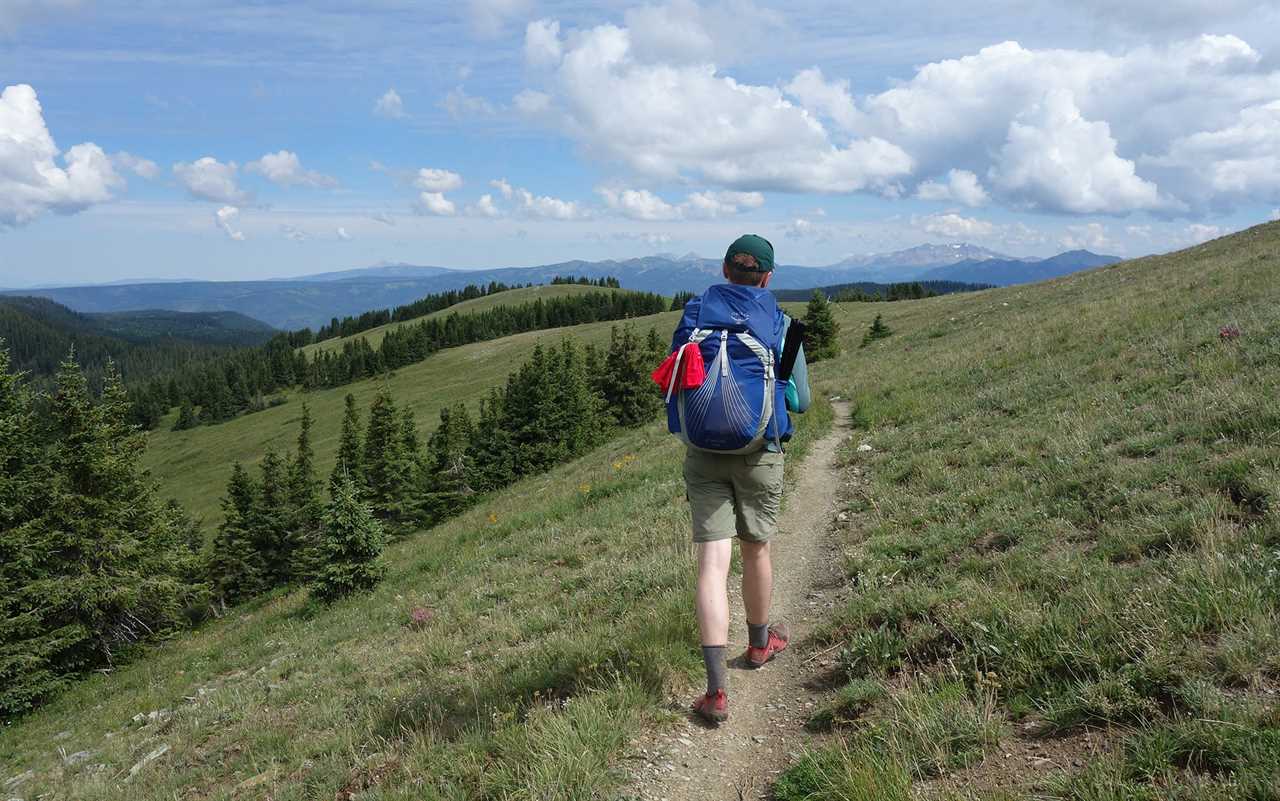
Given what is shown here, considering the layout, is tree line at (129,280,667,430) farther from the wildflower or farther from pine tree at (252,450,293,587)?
the wildflower

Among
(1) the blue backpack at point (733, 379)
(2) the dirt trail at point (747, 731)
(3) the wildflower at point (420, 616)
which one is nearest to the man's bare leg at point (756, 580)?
(2) the dirt trail at point (747, 731)

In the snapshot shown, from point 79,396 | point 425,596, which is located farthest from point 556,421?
point 425,596

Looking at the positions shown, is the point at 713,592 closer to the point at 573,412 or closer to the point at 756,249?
the point at 756,249

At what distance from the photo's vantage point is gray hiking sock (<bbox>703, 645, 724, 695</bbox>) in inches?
182

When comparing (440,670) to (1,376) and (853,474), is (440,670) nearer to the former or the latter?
(853,474)

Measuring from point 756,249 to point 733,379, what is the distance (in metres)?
1.07

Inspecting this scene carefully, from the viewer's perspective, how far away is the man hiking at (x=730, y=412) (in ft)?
14.7

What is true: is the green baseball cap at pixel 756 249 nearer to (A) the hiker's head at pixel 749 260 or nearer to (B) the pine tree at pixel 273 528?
(A) the hiker's head at pixel 749 260

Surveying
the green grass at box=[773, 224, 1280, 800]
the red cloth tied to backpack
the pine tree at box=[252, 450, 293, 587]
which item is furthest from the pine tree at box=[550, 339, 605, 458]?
the red cloth tied to backpack

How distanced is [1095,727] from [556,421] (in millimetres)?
48920

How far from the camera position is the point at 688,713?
4863 millimetres

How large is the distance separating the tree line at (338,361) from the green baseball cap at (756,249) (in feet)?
458

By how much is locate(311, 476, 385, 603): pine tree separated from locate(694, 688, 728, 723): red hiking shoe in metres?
14.3

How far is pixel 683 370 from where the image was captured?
450cm
